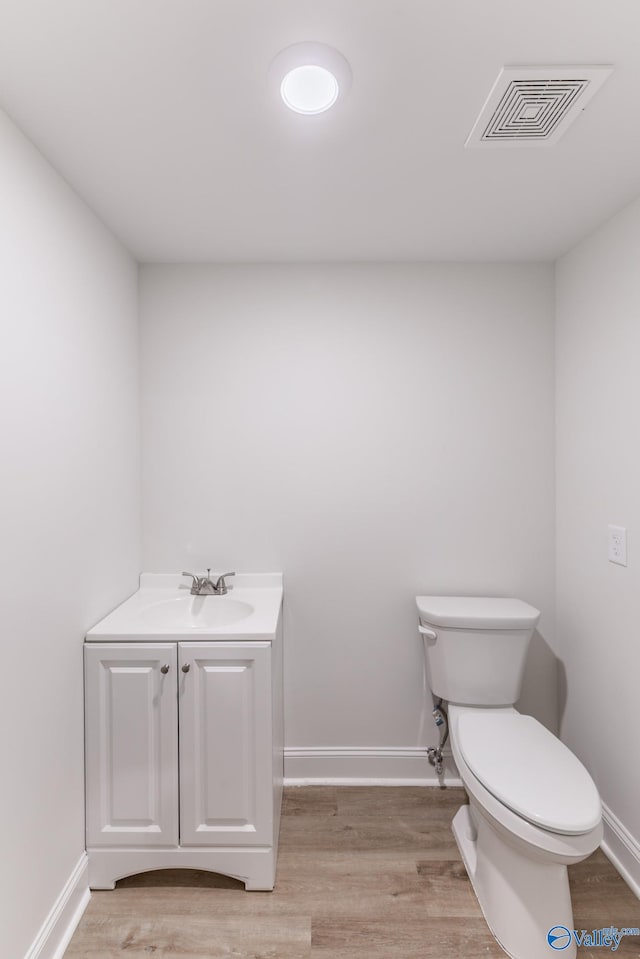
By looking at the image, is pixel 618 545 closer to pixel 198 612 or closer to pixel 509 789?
pixel 509 789

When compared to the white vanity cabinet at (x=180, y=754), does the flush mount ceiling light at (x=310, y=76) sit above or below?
above

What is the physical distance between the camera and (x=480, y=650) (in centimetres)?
207

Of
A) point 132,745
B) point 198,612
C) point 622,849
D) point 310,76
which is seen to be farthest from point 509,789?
point 310,76

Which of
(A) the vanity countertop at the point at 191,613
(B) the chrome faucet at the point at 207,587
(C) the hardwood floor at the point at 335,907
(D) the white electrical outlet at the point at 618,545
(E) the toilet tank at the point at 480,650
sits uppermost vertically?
(D) the white electrical outlet at the point at 618,545

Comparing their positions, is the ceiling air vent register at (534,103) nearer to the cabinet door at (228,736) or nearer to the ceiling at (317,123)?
the ceiling at (317,123)

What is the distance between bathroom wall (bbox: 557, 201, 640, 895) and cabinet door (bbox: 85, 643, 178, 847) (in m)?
1.54

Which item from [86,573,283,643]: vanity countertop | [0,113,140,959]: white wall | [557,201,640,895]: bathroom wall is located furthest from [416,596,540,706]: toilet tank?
[0,113,140,959]: white wall

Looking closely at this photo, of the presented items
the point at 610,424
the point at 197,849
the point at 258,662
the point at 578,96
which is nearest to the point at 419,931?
the point at 197,849

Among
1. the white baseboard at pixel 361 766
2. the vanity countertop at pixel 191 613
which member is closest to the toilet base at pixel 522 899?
the white baseboard at pixel 361 766

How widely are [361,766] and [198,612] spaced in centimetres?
100

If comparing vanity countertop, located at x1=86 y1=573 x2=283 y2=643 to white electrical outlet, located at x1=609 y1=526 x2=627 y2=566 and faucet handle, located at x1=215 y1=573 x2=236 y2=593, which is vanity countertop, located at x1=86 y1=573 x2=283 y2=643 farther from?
white electrical outlet, located at x1=609 y1=526 x2=627 y2=566

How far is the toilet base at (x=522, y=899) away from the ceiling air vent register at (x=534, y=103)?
6.36 feet

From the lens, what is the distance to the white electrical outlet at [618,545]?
185 centimetres

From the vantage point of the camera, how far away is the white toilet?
1421mm
